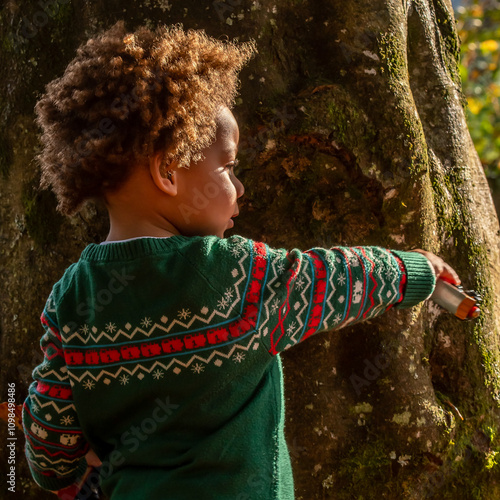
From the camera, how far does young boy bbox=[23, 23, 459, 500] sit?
5.41ft

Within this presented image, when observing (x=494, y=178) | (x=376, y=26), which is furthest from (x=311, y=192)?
(x=494, y=178)

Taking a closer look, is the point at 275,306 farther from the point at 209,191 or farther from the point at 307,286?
the point at 209,191

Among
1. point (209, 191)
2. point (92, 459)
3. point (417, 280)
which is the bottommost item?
point (92, 459)

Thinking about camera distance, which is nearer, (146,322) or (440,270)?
(146,322)

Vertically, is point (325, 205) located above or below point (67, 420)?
above

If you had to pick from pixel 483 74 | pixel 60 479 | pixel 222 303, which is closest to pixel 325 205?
pixel 222 303

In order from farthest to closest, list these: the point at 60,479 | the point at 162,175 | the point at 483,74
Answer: the point at 483,74 → the point at 60,479 → the point at 162,175

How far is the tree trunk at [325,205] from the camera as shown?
2.27 m

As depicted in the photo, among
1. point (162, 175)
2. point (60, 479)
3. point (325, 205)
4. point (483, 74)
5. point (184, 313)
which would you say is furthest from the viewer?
point (483, 74)

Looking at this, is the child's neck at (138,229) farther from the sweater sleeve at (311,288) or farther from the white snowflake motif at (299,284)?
the white snowflake motif at (299,284)

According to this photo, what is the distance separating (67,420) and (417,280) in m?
1.12

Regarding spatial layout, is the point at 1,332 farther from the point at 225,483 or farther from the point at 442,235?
the point at 442,235

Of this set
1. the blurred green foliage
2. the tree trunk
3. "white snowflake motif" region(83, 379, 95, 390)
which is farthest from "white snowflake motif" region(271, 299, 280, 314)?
the blurred green foliage

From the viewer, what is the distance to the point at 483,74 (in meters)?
8.32
